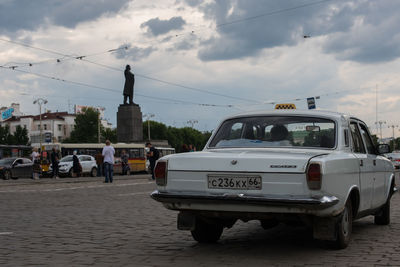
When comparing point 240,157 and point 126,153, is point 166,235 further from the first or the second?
point 126,153

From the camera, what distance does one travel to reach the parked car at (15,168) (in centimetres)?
3722

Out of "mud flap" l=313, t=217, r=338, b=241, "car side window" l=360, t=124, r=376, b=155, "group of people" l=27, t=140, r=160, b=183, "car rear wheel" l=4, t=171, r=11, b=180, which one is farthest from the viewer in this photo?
"car rear wheel" l=4, t=171, r=11, b=180

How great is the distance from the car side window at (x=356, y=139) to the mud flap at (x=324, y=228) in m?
1.48

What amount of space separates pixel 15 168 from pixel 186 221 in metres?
32.9

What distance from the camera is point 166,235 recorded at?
26.0ft

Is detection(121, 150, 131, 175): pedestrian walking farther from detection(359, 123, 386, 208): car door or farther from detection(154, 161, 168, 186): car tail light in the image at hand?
detection(154, 161, 168, 186): car tail light

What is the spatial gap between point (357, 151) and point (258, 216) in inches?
80.1

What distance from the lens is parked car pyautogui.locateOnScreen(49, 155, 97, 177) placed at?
40.0 m

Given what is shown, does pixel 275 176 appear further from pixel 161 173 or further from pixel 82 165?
pixel 82 165

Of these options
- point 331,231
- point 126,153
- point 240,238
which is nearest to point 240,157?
point 331,231

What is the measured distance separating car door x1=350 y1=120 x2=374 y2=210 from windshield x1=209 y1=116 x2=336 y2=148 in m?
0.50

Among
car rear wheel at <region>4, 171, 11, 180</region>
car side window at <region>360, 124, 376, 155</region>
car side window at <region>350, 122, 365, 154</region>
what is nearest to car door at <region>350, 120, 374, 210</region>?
car side window at <region>350, 122, 365, 154</region>

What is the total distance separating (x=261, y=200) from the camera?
579cm

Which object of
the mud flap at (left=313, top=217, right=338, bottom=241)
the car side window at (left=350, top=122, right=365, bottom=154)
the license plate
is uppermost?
the car side window at (left=350, top=122, right=365, bottom=154)
